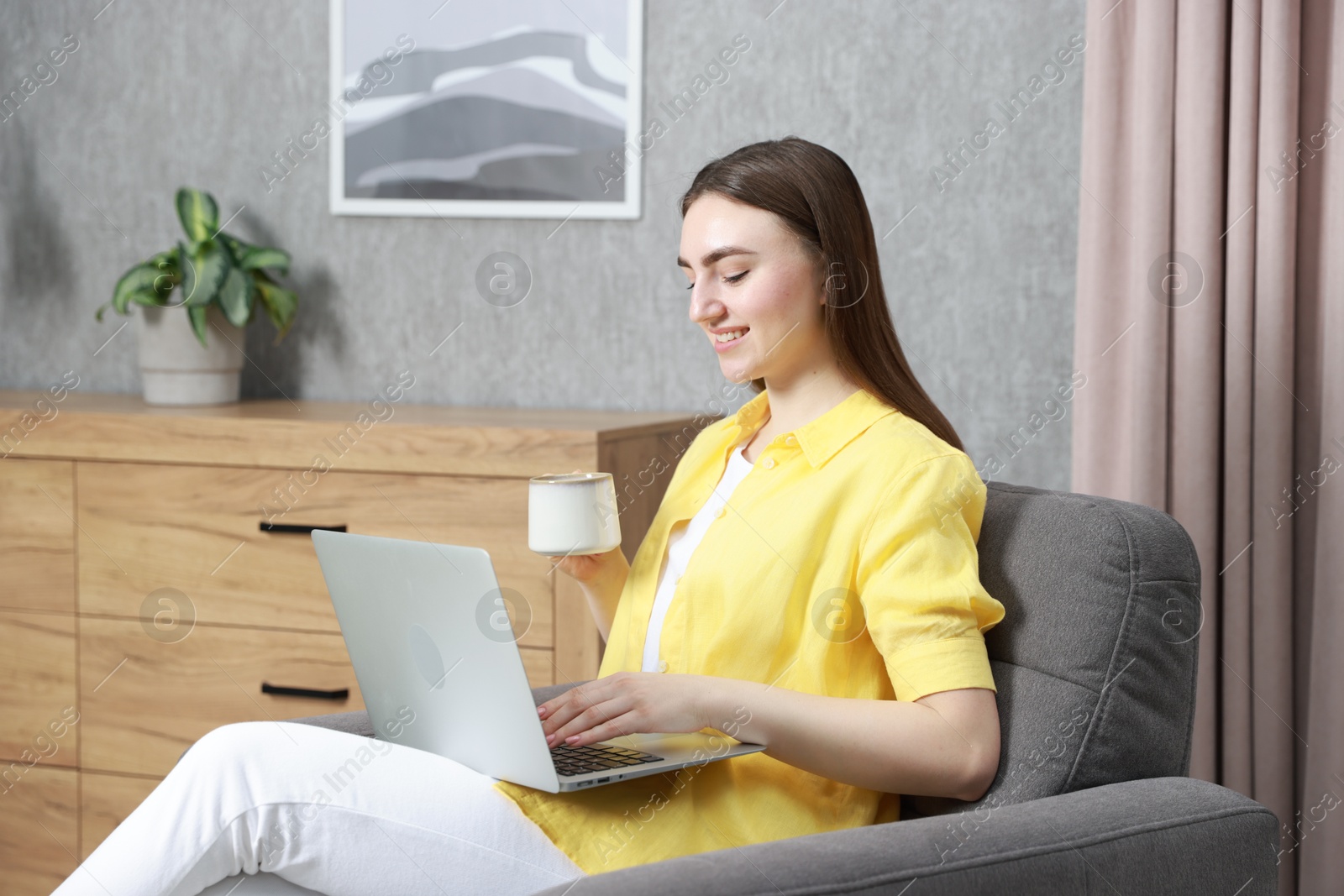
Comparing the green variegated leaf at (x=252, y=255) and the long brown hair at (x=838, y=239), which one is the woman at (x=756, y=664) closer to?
the long brown hair at (x=838, y=239)

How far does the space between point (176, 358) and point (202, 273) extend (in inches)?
7.3

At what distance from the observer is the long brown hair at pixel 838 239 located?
1.40m

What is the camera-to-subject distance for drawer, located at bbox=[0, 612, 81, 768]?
7.86 feet

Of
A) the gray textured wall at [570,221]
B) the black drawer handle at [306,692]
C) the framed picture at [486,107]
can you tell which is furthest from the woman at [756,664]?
the framed picture at [486,107]

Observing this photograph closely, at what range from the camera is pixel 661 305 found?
2.62 m

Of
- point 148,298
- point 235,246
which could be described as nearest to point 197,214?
point 235,246

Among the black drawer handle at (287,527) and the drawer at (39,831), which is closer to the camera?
the black drawer handle at (287,527)

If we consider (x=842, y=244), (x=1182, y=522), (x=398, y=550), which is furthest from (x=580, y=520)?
(x=1182, y=522)

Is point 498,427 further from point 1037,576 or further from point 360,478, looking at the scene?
point 1037,576

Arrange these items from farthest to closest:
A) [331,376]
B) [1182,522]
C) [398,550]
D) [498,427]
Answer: [331,376] → [498,427] → [1182,522] → [398,550]

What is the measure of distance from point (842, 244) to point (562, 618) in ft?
3.22

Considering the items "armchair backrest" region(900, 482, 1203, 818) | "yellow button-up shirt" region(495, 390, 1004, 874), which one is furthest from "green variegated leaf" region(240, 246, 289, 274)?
"armchair backrest" region(900, 482, 1203, 818)

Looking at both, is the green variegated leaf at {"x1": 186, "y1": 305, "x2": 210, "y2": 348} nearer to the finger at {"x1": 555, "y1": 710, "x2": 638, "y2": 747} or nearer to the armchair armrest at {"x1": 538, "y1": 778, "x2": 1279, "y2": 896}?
the finger at {"x1": 555, "y1": 710, "x2": 638, "y2": 747}

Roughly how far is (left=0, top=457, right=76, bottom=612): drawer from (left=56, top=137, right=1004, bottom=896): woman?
1.31m
